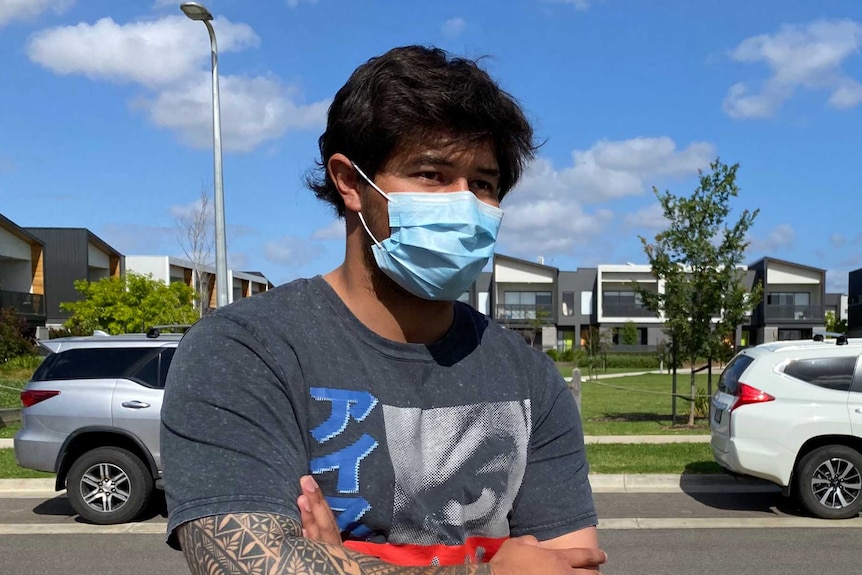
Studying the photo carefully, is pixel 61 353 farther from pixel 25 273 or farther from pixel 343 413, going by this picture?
pixel 25 273

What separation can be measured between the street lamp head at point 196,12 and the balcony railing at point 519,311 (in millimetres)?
53660

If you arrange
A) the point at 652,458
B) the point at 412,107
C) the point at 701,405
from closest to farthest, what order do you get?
the point at 412,107
the point at 652,458
the point at 701,405

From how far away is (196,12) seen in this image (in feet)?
42.1

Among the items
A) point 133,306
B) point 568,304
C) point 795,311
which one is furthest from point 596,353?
point 133,306

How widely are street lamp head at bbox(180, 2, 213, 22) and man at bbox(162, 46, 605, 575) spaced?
38.6 ft

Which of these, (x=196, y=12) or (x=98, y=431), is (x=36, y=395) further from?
(x=196, y=12)

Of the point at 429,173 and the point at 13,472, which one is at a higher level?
the point at 429,173

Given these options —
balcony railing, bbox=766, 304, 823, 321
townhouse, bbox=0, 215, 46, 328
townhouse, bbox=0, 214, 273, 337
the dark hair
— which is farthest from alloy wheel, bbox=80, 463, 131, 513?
balcony railing, bbox=766, 304, 823, 321

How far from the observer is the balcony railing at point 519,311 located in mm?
66750

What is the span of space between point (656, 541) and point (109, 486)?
552cm

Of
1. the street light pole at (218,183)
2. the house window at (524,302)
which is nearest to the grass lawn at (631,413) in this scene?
the street light pole at (218,183)

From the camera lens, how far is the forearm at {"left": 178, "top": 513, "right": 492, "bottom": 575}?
4.69 ft

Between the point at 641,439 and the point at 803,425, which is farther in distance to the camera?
the point at 641,439

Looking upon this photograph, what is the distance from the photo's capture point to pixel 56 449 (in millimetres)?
8375
